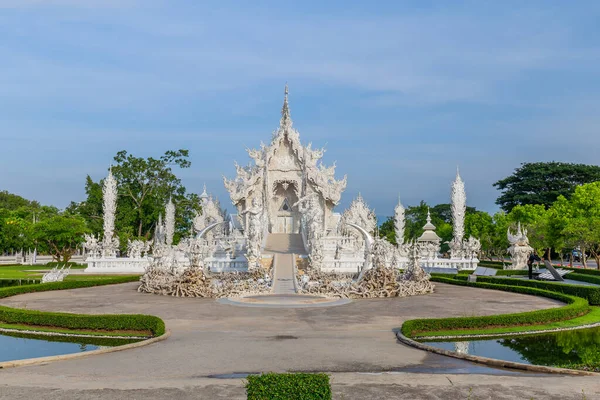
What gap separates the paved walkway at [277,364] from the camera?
948cm

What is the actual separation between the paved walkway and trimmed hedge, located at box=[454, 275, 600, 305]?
4198 millimetres

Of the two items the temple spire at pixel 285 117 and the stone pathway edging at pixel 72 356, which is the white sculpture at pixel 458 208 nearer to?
the temple spire at pixel 285 117

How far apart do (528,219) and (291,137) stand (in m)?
24.9

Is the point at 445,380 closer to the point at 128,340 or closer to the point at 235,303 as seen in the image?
the point at 128,340

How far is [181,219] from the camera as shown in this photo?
6212cm

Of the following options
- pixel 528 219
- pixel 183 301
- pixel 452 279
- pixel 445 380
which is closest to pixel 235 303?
pixel 183 301

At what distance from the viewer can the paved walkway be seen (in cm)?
948

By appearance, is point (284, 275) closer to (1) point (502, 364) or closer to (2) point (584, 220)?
(1) point (502, 364)

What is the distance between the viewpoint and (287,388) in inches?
296

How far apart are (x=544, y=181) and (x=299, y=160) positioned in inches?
1564

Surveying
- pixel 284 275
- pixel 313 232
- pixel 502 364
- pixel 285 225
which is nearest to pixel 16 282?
pixel 284 275

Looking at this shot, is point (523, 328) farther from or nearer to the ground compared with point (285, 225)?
nearer to the ground

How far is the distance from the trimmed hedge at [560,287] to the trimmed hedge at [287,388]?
17858mm

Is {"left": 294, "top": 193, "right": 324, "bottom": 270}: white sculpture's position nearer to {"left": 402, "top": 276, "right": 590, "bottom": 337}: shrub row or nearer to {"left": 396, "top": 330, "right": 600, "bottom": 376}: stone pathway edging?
{"left": 402, "top": 276, "right": 590, "bottom": 337}: shrub row
